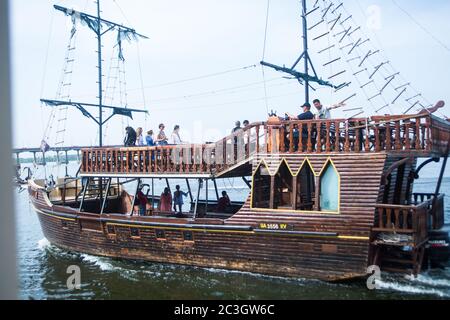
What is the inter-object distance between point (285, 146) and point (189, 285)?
4.48 meters

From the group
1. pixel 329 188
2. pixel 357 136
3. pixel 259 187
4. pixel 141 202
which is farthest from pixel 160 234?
pixel 357 136

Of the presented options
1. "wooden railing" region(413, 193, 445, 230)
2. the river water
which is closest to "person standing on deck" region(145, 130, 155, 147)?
the river water

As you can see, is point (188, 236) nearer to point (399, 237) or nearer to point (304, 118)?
point (304, 118)

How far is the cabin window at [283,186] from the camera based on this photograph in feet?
33.3

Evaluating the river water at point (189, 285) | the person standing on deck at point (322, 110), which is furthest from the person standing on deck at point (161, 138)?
the person standing on deck at point (322, 110)

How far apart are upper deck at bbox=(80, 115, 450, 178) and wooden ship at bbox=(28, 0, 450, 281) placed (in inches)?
1.1

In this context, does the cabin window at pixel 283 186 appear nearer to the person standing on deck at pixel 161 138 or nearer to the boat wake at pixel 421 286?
the boat wake at pixel 421 286

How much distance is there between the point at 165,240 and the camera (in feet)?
37.5
